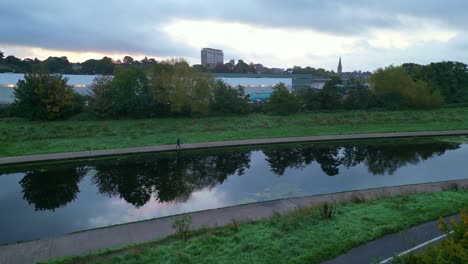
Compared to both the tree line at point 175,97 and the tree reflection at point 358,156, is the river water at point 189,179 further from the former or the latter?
the tree line at point 175,97

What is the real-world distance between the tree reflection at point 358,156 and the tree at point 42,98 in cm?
2376

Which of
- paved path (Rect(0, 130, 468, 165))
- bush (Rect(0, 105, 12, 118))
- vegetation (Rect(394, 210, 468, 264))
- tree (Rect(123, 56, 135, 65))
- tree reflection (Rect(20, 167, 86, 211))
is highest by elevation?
tree (Rect(123, 56, 135, 65))

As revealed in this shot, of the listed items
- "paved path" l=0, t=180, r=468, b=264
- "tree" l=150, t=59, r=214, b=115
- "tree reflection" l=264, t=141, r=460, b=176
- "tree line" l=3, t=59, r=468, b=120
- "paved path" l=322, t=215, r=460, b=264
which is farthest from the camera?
"tree" l=150, t=59, r=214, b=115

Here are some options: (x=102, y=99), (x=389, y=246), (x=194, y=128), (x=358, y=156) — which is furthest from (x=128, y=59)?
(x=389, y=246)

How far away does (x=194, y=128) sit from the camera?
36.8m

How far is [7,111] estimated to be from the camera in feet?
132

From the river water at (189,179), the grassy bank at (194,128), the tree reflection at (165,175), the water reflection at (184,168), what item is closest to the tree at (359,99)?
the grassy bank at (194,128)

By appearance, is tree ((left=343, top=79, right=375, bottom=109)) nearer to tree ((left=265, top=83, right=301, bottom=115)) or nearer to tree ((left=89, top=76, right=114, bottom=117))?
tree ((left=265, top=83, right=301, bottom=115))

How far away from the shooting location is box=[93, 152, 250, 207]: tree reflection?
1817 cm

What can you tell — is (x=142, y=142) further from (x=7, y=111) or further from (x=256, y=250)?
(x=256, y=250)

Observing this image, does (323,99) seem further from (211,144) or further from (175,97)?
(211,144)

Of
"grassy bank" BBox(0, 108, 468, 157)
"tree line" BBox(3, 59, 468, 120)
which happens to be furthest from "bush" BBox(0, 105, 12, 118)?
"grassy bank" BBox(0, 108, 468, 157)

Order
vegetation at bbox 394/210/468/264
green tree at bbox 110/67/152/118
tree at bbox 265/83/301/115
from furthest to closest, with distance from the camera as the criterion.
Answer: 1. tree at bbox 265/83/301/115
2. green tree at bbox 110/67/152/118
3. vegetation at bbox 394/210/468/264

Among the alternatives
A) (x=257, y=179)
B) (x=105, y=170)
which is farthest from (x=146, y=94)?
(x=257, y=179)
